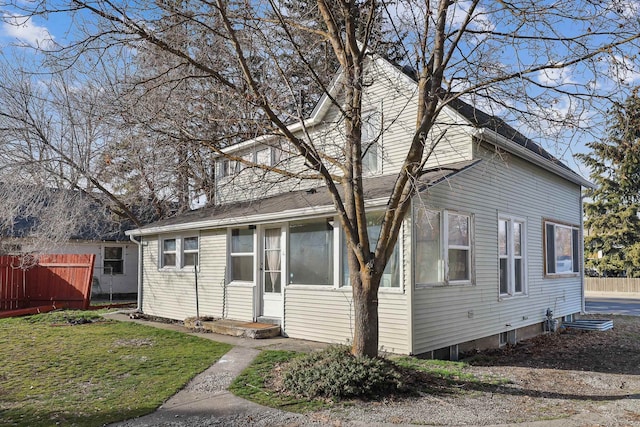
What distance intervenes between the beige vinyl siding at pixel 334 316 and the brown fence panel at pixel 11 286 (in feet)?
39.4

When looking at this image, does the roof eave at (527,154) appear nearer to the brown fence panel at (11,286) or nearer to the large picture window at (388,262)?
the large picture window at (388,262)

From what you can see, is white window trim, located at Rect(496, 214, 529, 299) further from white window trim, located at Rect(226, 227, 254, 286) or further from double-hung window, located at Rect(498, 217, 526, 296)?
white window trim, located at Rect(226, 227, 254, 286)

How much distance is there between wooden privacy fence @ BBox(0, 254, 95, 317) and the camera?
18172 millimetres

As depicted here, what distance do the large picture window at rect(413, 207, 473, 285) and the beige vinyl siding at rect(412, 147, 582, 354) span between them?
0.19 meters

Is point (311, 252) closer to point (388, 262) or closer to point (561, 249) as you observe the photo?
point (388, 262)

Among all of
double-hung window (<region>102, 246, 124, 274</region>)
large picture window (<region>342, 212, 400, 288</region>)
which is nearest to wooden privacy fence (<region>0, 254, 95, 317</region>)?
double-hung window (<region>102, 246, 124, 274</region>)

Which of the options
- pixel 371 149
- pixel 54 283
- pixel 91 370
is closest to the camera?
pixel 91 370

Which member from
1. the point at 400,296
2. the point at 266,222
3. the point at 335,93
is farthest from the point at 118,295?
the point at 400,296

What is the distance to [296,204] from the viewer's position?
1129 cm

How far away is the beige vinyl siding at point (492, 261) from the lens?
9.46 meters

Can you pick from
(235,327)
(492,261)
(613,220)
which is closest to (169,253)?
(235,327)

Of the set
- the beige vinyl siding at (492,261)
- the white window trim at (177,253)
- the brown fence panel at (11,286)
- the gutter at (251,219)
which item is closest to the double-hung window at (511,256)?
the beige vinyl siding at (492,261)

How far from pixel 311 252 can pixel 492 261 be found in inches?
157

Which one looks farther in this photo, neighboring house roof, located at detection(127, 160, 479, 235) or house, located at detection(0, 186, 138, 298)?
house, located at detection(0, 186, 138, 298)
